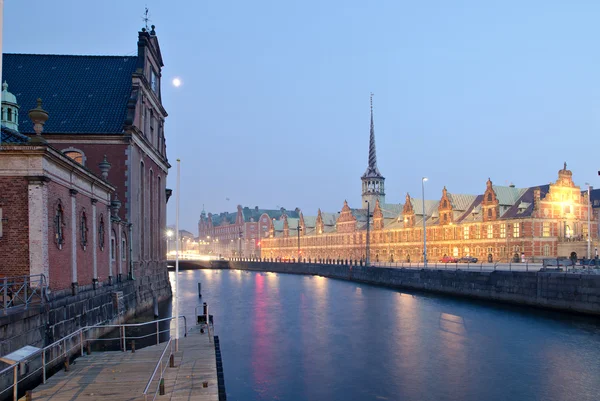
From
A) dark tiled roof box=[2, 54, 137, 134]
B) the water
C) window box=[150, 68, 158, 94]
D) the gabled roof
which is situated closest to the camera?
the water

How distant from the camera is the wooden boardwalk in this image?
1456 centimetres

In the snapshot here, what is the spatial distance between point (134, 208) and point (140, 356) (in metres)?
23.0

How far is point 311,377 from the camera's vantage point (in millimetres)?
23656

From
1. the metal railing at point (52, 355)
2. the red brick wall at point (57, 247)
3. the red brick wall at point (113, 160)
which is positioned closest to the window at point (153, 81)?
the red brick wall at point (113, 160)

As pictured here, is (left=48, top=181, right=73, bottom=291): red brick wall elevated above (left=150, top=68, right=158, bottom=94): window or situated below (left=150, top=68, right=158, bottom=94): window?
below

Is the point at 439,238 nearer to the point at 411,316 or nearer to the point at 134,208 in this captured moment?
the point at 411,316

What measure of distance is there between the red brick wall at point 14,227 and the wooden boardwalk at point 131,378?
4668 millimetres

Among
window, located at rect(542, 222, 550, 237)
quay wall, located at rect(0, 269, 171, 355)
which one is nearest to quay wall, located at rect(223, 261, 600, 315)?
window, located at rect(542, 222, 550, 237)

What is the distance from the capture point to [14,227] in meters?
20.5

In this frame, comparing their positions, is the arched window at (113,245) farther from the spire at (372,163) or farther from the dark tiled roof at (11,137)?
the spire at (372,163)

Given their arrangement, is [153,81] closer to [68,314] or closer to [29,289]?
[68,314]

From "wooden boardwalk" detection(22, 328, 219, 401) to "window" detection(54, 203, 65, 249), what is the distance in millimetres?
5661

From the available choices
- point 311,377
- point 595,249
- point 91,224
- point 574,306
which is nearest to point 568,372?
point 311,377

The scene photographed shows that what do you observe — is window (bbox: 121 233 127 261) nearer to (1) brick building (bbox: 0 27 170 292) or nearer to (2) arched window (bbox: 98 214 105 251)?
(1) brick building (bbox: 0 27 170 292)
